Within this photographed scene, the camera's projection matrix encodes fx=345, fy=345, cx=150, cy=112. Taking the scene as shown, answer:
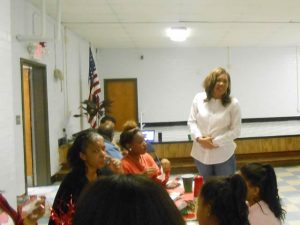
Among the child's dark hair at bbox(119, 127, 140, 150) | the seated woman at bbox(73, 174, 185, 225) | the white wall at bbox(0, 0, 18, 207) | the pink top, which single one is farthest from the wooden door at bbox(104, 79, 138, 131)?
the seated woman at bbox(73, 174, 185, 225)

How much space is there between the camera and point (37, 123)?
17.2 ft

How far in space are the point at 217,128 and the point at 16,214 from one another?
5.78 feet

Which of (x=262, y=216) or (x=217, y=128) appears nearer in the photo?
(x=262, y=216)

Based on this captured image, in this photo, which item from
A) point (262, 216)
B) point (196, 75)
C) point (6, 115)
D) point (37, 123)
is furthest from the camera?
point (196, 75)

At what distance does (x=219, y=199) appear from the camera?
4.92 feet

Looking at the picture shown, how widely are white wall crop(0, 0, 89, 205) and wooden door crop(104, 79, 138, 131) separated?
1.69m

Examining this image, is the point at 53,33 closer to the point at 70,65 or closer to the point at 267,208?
the point at 70,65

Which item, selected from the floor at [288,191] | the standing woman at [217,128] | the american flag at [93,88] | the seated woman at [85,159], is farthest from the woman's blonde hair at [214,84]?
the american flag at [93,88]

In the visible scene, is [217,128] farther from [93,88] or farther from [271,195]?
[93,88]

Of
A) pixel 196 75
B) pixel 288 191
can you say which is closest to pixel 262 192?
pixel 288 191

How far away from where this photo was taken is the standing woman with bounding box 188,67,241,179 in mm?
2488

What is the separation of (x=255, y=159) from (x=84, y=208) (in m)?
6.20

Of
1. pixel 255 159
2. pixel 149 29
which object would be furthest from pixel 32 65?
pixel 255 159

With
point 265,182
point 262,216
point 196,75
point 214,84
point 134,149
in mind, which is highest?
point 196,75
